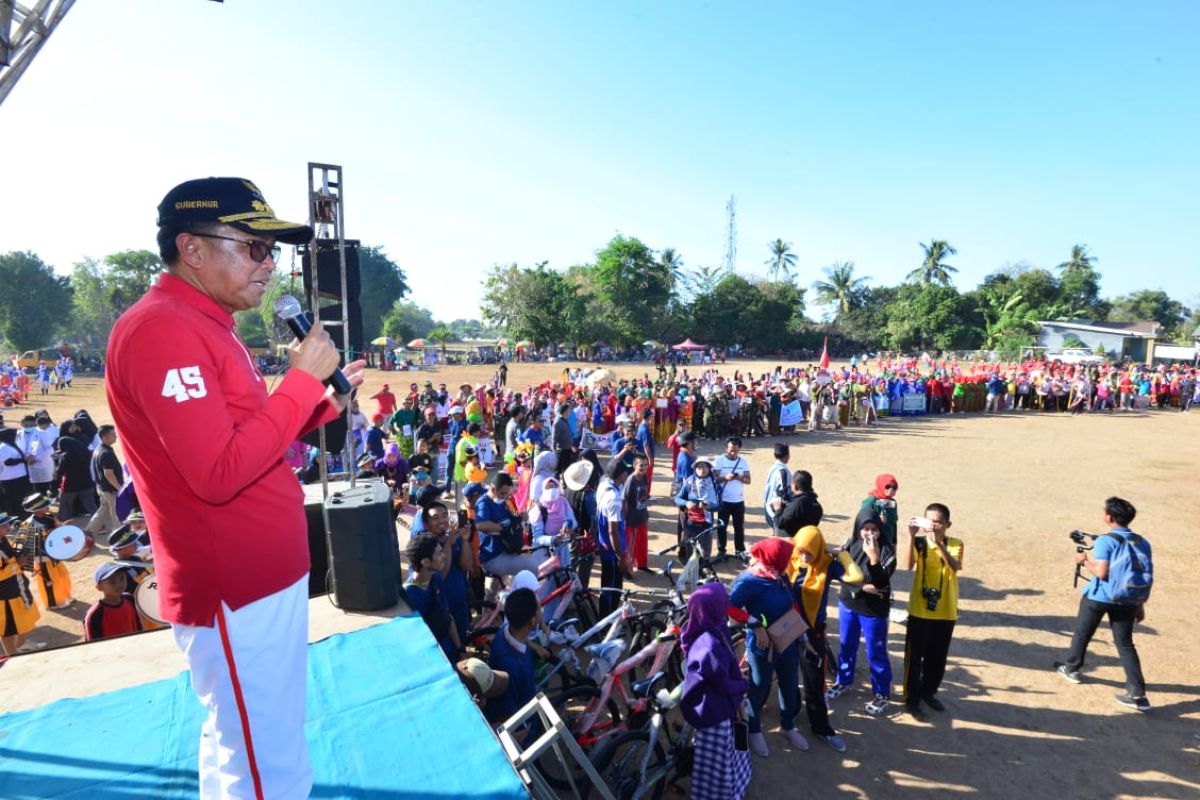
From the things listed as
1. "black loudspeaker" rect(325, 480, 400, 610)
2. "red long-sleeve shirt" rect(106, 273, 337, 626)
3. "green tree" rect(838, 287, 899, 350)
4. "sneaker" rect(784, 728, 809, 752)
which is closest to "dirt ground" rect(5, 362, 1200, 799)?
"sneaker" rect(784, 728, 809, 752)

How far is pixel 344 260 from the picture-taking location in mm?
4559

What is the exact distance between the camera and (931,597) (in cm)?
510

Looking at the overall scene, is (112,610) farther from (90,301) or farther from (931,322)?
(90,301)

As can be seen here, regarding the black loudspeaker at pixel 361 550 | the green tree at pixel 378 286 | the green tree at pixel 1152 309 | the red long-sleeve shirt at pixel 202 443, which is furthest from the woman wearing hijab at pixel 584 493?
the green tree at pixel 1152 309

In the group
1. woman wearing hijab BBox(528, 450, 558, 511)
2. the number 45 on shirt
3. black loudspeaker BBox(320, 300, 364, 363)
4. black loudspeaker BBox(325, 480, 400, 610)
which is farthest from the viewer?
woman wearing hijab BBox(528, 450, 558, 511)

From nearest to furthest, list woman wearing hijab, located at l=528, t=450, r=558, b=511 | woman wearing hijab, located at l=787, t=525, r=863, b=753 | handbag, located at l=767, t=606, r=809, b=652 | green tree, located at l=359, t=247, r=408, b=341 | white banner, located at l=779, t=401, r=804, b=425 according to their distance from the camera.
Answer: handbag, located at l=767, t=606, r=809, b=652 < woman wearing hijab, located at l=787, t=525, r=863, b=753 < woman wearing hijab, located at l=528, t=450, r=558, b=511 < white banner, located at l=779, t=401, r=804, b=425 < green tree, located at l=359, t=247, r=408, b=341

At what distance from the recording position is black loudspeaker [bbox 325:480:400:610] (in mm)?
3713

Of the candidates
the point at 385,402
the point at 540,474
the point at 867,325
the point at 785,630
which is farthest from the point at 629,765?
the point at 867,325

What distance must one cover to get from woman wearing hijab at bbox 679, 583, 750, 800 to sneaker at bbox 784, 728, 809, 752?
1.28 metres

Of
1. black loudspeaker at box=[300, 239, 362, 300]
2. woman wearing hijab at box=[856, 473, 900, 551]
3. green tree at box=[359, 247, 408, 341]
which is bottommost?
woman wearing hijab at box=[856, 473, 900, 551]

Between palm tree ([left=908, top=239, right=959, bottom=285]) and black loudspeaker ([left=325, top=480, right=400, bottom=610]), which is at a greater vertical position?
palm tree ([left=908, top=239, right=959, bottom=285])

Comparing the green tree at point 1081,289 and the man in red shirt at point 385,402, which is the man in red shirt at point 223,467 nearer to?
the man in red shirt at point 385,402

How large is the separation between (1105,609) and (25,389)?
36862 millimetres

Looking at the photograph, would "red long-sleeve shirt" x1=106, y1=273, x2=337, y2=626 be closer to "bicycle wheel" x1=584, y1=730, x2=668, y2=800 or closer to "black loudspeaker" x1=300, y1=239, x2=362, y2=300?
"bicycle wheel" x1=584, y1=730, x2=668, y2=800
